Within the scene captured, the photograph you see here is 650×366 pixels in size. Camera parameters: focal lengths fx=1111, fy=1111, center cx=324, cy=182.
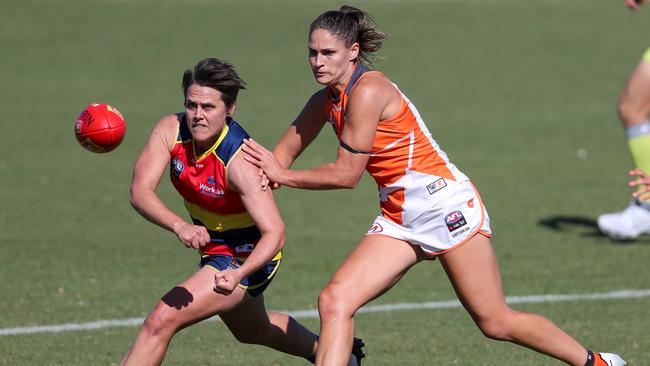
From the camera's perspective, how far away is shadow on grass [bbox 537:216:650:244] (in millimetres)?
11352

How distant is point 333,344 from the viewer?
6035 mm

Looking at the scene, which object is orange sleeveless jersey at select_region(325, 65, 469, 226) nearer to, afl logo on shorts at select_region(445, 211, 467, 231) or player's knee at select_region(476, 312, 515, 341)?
afl logo on shorts at select_region(445, 211, 467, 231)

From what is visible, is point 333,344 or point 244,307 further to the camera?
point 244,307

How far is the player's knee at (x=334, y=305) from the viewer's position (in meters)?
6.09

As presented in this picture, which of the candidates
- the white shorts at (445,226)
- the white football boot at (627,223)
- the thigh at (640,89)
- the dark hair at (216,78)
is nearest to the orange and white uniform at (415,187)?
the white shorts at (445,226)

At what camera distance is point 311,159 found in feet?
49.0

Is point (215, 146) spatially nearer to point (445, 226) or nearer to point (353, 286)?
point (353, 286)

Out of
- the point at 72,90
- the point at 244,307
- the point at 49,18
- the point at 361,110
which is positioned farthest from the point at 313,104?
the point at 49,18

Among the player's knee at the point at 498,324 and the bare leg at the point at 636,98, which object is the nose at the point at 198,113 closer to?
the player's knee at the point at 498,324

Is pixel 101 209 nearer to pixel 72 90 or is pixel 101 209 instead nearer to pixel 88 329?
pixel 88 329

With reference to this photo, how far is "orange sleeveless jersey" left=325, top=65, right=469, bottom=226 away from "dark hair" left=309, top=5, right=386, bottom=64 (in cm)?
16

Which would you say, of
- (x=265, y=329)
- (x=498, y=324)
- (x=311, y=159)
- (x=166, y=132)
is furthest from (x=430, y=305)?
(x=311, y=159)

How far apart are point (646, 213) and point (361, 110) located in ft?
19.6

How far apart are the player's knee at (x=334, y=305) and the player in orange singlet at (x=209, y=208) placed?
0.38 m
